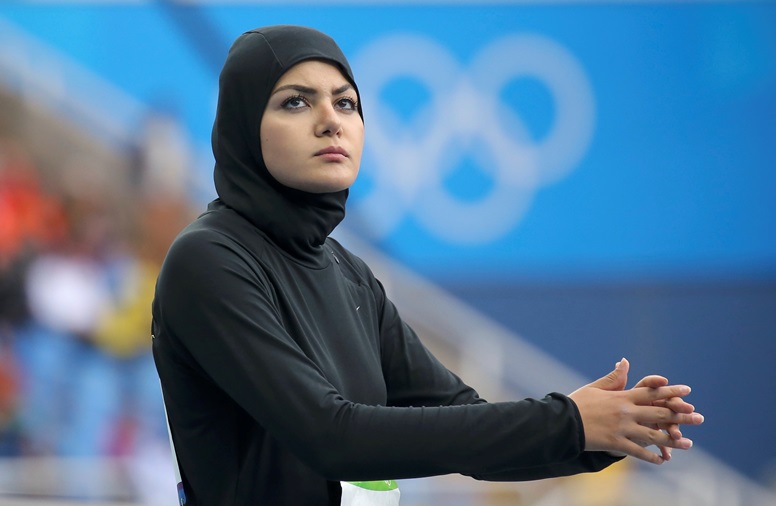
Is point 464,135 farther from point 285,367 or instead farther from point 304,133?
point 285,367

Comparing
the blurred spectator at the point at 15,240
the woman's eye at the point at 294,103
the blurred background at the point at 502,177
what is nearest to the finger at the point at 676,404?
the woman's eye at the point at 294,103

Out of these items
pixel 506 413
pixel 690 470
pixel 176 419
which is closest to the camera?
pixel 506 413

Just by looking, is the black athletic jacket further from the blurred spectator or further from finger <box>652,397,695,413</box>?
the blurred spectator

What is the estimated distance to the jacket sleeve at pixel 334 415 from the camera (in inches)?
57.1

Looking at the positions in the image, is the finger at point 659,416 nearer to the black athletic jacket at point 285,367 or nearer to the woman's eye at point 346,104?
the black athletic jacket at point 285,367

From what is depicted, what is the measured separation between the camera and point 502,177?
6.05 metres

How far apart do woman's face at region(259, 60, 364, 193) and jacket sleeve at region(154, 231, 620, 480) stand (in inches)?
8.9

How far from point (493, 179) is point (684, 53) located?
135 centimetres

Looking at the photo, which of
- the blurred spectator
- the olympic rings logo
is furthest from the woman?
the blurred spectator

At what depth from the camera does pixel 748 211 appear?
6117 millimetres

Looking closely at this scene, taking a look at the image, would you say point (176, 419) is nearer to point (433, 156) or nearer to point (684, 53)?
point (433, 156)

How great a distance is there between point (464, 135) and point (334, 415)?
4.74 m

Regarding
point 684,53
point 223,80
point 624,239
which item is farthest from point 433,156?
point 223,80

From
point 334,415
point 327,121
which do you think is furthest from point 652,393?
point 327,121
